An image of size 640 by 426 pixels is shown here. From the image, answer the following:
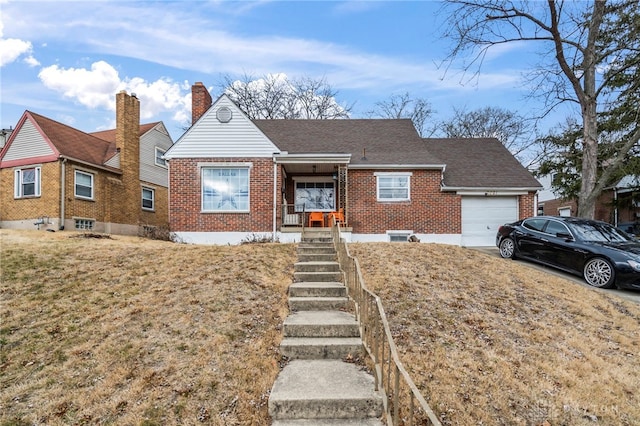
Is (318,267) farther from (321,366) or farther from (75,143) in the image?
(75,143)

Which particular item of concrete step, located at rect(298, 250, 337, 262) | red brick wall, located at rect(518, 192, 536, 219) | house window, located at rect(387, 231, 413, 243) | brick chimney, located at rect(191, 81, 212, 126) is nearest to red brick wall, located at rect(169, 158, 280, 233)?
brick chimney, located at rect(191, 81, 212, 126)

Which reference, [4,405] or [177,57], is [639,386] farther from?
[177,57]

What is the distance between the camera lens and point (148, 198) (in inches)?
774

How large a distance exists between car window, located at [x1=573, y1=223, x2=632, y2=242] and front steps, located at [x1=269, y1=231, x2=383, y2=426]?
680 centimetres

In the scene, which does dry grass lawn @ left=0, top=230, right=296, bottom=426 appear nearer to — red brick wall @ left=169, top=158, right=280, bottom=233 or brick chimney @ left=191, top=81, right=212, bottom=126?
red brick wall @ left=169, top=158, right=280, bottom=233

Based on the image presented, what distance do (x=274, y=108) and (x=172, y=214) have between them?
19.6 metres

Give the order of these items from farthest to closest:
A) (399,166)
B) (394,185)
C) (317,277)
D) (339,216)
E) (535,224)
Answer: (394,185) → (399,166) → (339,216) → (535,224) → (317,277)

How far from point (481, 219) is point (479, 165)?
9.35 ft

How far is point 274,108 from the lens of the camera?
30.3 meters

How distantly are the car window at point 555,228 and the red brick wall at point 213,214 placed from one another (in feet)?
28.9

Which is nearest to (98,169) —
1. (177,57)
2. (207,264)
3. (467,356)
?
(177,57)

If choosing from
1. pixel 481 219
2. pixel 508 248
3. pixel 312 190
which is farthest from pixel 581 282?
pixel 312 190

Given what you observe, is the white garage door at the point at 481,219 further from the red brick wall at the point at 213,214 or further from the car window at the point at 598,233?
the red brick wall at the point at 213,214

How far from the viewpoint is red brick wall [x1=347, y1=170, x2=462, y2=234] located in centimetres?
1389
